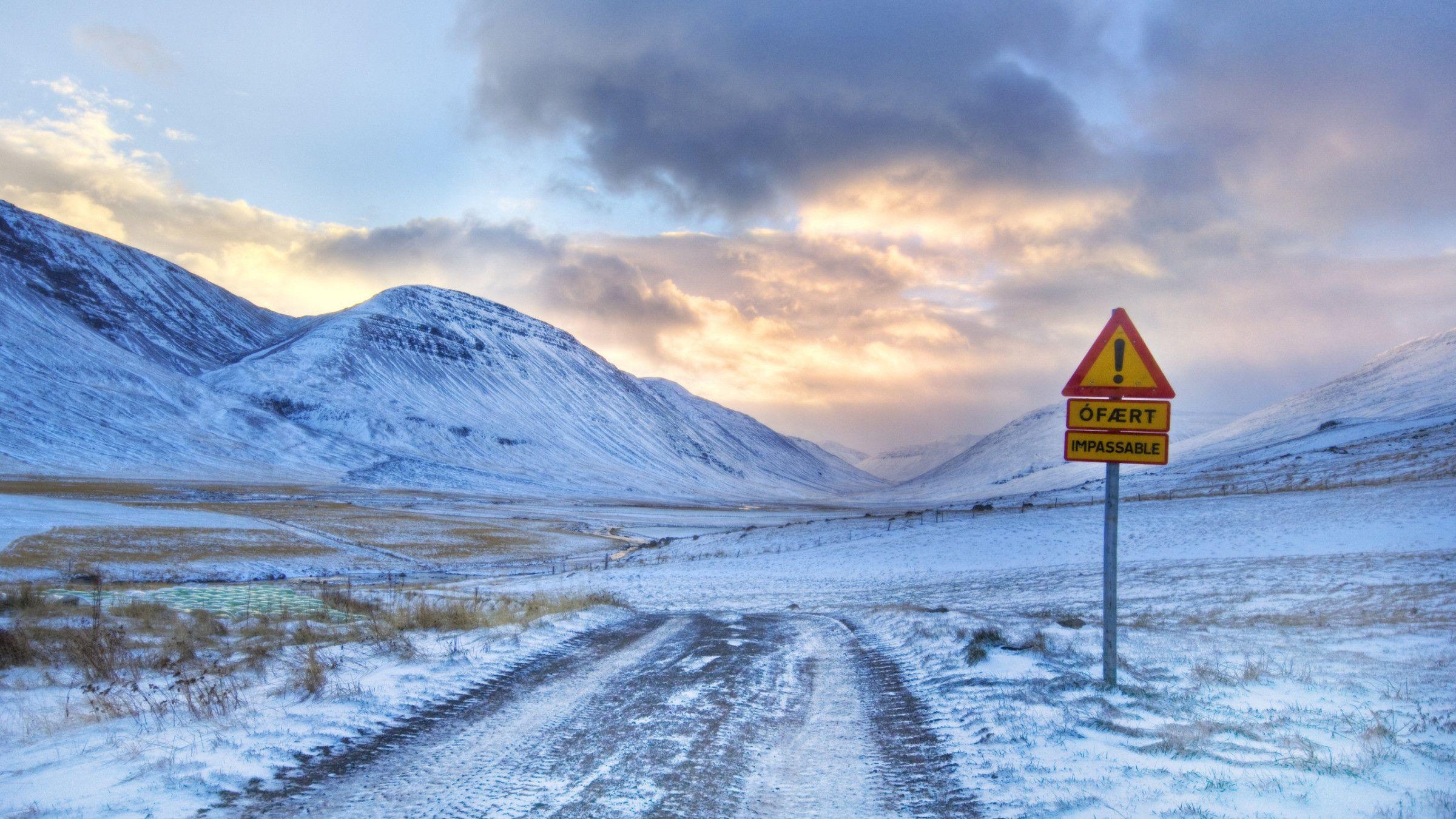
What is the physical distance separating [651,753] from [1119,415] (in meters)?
5.74

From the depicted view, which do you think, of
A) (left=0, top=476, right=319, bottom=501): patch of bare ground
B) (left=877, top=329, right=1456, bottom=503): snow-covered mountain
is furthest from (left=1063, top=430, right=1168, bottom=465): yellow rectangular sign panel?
(left=0, top=476, right=319, bottom=501): patch of bare ground

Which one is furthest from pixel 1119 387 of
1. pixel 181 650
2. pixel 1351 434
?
pixel 1351 434

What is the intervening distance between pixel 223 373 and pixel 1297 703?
23055cm

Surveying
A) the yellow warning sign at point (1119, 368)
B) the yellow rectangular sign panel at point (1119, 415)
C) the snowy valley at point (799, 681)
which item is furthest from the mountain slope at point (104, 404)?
Result: the yellow warning sign at point (1119, 368)

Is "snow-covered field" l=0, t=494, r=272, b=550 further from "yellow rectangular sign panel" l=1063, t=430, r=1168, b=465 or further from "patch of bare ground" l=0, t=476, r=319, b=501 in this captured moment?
"yellow rectangular sign panel" l=1063, t=430, r=1168, b=465

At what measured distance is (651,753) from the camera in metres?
6.73

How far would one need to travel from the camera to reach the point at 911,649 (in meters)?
12.7

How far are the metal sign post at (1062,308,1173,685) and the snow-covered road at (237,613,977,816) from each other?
271 cm

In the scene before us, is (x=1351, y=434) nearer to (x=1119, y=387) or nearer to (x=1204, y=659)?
(x=1204, y=659)

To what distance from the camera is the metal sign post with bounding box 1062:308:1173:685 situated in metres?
8.02

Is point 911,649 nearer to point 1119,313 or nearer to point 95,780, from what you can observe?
point 1119,313

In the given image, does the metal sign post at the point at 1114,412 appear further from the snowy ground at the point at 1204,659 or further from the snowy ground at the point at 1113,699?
the snowy ground at the point at 1113,699

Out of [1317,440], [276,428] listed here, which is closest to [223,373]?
[276,428]

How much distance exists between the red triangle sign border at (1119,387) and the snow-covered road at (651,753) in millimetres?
3876
